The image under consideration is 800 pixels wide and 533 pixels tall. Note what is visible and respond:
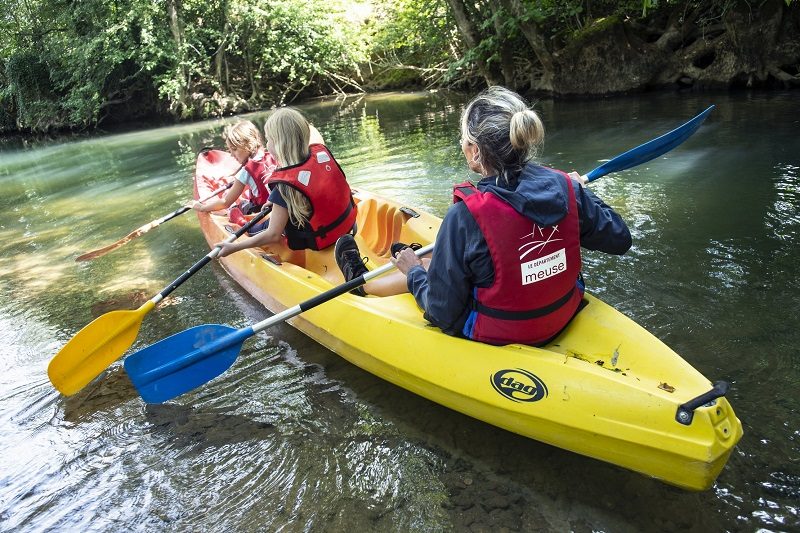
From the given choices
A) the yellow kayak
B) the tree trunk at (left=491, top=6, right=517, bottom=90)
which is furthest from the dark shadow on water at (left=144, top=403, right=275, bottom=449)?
the tree trunk at (left=491, top=6, right=517, bottom=90)

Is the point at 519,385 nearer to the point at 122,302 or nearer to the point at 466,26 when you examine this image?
the point at 122,302

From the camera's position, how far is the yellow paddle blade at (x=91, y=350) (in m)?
3.04

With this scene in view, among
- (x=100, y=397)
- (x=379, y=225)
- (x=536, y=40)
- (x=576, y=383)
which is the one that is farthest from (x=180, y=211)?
(x=536, y=40)

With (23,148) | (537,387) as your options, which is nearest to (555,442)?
(537,387)

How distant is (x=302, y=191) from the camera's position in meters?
3.29

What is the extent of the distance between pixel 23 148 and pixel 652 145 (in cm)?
1793

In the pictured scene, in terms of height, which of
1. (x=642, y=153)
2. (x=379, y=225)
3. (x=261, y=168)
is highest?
(x=261, y=168)

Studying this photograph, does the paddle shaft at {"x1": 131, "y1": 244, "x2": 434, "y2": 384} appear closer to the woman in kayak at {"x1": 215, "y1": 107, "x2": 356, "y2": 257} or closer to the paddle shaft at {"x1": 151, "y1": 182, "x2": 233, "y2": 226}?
the woman in kayak at {"x1": 215, "y1": 107, "x2": 356, "y2": 257}

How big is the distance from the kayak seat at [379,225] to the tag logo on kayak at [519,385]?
188cm

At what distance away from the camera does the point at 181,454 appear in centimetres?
268

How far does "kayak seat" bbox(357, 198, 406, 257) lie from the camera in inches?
156

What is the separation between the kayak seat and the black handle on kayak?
Answer: 2394 mm

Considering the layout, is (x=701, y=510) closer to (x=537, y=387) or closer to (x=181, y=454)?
(x=537, y=387)

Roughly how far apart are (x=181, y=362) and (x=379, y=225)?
5.47 ft
